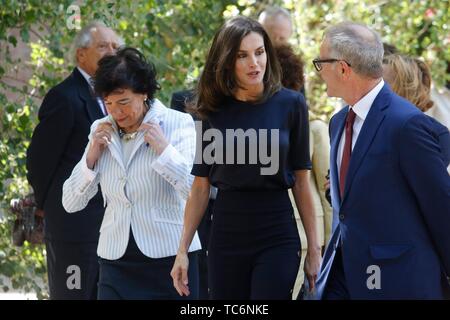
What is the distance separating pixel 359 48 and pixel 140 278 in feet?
5.36

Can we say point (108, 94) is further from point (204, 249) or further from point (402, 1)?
point (402, 1)

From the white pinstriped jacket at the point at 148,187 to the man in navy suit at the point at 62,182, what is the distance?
4.13 feet

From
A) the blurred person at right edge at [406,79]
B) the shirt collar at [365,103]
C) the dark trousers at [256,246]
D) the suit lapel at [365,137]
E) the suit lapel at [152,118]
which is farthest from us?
the blurred person at right edge at [406,79]

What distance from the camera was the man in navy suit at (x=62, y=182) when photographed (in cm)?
743

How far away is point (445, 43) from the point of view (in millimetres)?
11125

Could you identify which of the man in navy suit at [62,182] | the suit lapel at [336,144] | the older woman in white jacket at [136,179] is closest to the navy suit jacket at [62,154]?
the man in navy suit at [62,182]

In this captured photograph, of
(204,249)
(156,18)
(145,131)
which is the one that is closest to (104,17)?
(156,18)

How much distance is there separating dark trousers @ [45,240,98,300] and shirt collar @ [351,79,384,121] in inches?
102

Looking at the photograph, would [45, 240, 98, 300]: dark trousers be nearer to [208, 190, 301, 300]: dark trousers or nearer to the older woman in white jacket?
the older woman in white jacket

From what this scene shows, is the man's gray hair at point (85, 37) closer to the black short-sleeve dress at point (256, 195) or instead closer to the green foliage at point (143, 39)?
the green foliage at point (143, 39)

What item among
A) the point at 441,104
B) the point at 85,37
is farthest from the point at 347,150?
the point at 441,104

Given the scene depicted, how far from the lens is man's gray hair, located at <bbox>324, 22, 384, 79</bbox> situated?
5.32 meters

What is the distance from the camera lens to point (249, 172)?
5.76 meters

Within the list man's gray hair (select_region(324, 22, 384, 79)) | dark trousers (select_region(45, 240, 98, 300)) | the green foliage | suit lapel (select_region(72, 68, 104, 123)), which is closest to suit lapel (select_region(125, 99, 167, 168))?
man's gray hair (select_region(324, 22, 384, 79))
